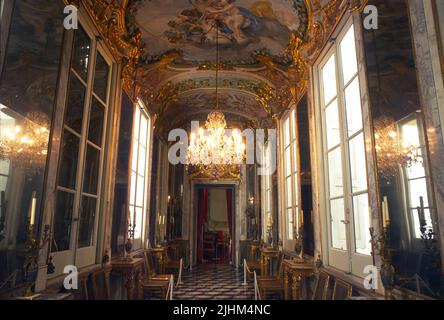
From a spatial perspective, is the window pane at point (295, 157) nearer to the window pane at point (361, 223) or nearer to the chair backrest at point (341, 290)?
the window pane at point (361, 223)

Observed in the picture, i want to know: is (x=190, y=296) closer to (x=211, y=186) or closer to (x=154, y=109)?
(x=154, y=109)

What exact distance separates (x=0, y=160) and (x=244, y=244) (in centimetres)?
1022

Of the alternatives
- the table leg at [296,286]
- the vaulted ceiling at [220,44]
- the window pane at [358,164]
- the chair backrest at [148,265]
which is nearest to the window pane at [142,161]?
the vaulted ceiling at [220,44]

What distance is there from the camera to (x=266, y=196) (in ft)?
32.1

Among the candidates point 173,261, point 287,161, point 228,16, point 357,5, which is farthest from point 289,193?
point 357,5

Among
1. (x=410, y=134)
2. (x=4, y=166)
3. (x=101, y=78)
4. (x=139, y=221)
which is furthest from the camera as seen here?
(x=139, y=221)

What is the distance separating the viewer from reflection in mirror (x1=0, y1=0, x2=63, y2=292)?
2258 millimetres

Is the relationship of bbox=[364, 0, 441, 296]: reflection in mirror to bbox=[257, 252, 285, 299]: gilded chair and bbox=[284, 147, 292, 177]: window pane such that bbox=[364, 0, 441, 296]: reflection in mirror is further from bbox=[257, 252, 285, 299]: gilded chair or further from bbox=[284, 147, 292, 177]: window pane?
bbox=[284, 147, 292, 177]: window pane

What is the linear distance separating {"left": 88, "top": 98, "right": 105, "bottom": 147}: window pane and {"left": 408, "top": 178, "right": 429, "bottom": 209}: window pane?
12.4ft

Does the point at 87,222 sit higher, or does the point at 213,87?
the point at 213,87

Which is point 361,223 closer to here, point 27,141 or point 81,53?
point 27,141

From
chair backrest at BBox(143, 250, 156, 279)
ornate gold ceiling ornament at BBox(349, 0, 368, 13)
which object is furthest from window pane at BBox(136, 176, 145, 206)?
ornate gold ceiling ornament at BBox(349, 0, 368, 13)

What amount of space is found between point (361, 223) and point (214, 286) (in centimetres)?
568

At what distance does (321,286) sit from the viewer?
14.1 ft
